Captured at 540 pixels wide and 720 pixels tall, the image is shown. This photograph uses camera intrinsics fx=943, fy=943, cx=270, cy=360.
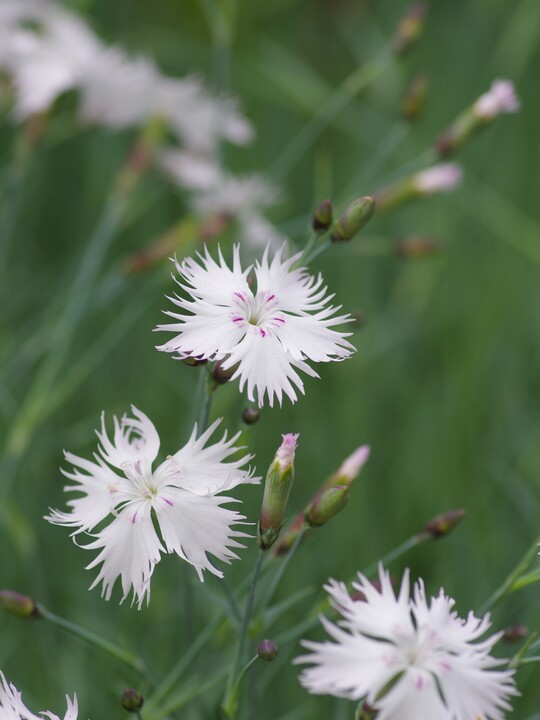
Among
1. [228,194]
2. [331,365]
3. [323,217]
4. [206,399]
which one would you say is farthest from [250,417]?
[331,365]

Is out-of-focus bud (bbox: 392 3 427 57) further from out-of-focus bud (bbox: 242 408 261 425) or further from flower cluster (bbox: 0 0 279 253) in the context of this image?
out-of-focus bud (bbox: 242 408 261 425)

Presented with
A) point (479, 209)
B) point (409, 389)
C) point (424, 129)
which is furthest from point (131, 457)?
point (424, 129)

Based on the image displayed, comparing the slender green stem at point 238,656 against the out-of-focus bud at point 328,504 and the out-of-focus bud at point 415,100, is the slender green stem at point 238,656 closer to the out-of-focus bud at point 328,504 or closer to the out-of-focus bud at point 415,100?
the out-of-focus bud at point 328,504

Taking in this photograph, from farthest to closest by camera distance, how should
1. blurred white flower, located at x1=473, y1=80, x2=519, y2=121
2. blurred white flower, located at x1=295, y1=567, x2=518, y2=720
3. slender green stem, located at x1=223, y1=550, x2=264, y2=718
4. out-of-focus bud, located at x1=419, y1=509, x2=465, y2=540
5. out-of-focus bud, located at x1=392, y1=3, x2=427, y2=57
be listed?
out-of-focus bud, located at x1=392, y1=3, x2=427, y2=57
blurred white flower, located at x1=473, y1=80, x2=519, y2=121
out-of-focus bud, located at x1=419, y1=509, x2=465, y2=540
slender green stem, located at x1=223, y1=550, x2=264, y2=718
blurred white flower, located at x1=295, y1=567, x2=518, y2=720

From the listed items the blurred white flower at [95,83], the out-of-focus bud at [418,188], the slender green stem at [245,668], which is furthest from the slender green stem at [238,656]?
the blurred white flower at [95,83]

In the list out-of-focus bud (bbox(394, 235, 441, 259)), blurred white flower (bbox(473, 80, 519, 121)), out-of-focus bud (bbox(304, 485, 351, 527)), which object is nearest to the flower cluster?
out-of-focus bud (bbox(394, 235, 441, 259))

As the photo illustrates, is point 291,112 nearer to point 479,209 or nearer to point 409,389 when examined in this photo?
point 479,209

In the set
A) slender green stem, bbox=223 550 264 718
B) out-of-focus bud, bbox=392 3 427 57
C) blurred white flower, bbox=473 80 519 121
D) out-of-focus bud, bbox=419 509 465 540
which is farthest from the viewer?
out-of-focus bud, bbox=392 3 427 57
